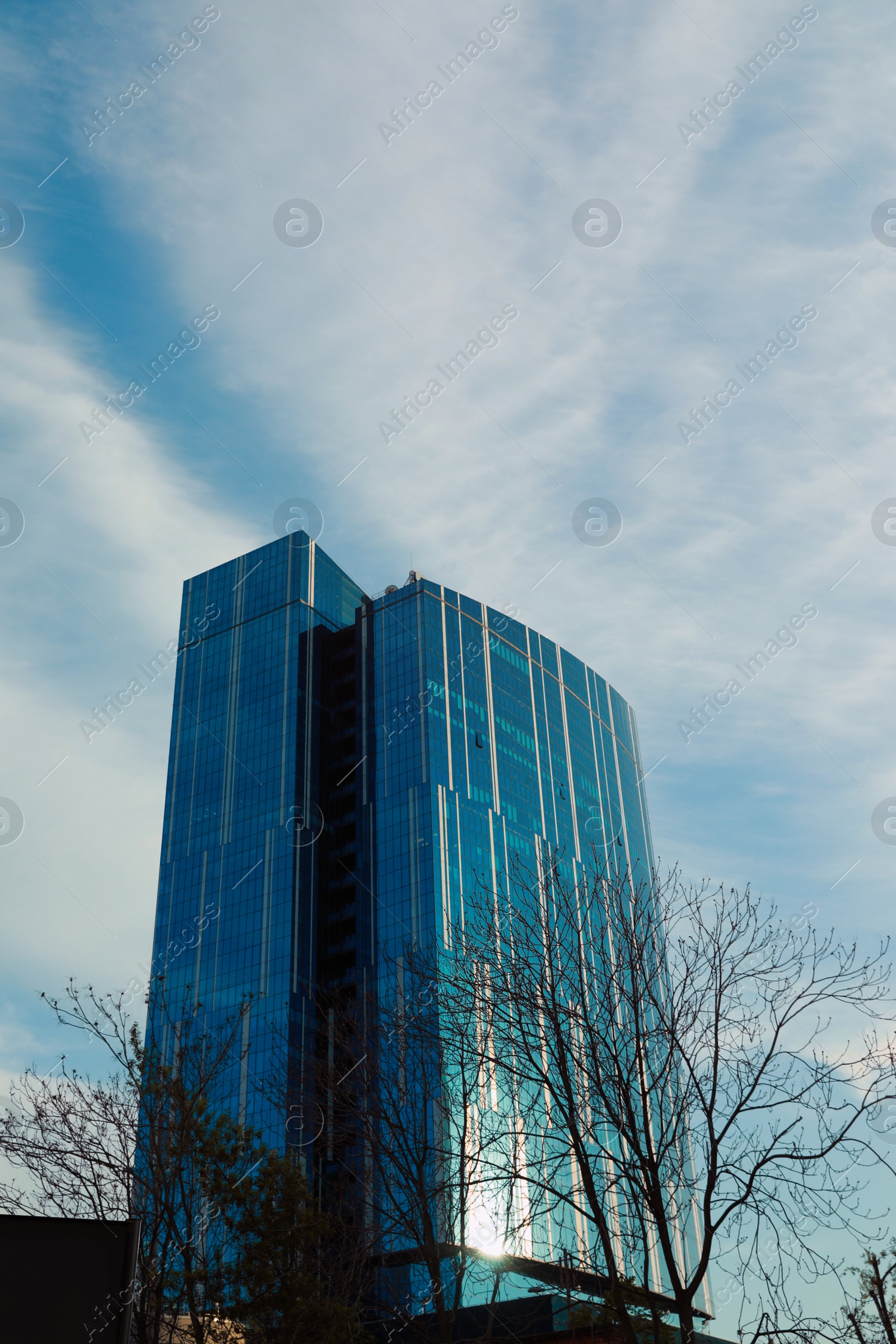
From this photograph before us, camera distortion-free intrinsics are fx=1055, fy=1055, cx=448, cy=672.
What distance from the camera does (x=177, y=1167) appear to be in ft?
64.6

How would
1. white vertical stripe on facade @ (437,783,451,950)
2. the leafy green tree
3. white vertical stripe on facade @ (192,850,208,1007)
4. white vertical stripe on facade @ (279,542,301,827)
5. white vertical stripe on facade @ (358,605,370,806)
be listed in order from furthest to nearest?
white vertical stripe on facade @ (358,605,370,806) < white vertical stripe on facade @ (279,542,301,827) < white vertical stripe on facade @ (192,850,208,1007) < white vertical stripe on facade @ (437,783,451,950) < the leafy green tree

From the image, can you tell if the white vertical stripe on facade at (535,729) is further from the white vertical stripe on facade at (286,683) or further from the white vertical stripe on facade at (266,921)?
the white vertical stripe on facade at (266,921)

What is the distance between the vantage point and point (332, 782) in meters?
98.3

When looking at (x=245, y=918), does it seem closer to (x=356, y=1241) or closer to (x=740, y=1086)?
(x=356, y=1241)

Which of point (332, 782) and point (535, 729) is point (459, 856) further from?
point (535, 729)

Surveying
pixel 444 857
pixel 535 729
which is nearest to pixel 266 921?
pixel 444 857

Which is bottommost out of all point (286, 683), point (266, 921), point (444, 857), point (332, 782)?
point (266, 921)

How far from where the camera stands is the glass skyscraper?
8594cm

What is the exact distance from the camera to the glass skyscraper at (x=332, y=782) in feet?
282

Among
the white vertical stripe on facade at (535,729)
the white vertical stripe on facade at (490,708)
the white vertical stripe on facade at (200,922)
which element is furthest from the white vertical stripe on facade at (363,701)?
the white vertical stripe on facade at (535,729)

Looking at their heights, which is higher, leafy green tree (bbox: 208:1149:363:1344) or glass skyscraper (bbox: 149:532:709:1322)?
glass skyscraper (bbox: 149:532:709:1322)

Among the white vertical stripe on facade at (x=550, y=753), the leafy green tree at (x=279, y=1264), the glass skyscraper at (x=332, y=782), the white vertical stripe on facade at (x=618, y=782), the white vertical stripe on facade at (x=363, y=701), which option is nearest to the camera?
the leafy green tree at (x=279, y=1264)

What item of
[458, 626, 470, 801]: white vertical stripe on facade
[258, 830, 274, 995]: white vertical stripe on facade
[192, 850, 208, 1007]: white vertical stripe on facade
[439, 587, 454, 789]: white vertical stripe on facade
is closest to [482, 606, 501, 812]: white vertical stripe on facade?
[458, 626, 470, 801]: white vertical stripe on facade

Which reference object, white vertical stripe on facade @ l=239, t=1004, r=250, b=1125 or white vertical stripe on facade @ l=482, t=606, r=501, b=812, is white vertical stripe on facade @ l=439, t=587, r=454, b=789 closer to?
white vertical stripe on facade @ l=482, t=606, r=501, b=812
